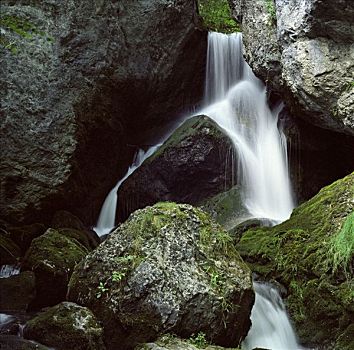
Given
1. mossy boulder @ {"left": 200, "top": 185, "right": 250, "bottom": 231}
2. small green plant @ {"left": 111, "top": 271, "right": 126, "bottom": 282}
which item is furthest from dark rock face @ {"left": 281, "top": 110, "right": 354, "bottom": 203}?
small green plant @ {"left": 111, "top": 271, "right": 126, "bottom": 282}

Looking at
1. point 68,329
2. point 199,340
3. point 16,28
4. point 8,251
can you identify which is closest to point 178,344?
point 199,340

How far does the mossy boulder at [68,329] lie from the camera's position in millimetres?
4418

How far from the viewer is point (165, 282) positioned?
15.6 feet

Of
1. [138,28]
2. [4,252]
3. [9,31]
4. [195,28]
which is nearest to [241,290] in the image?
[4,252]

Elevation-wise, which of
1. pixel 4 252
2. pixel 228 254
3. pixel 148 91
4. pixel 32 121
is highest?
pixel 148 91

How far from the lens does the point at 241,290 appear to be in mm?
4953

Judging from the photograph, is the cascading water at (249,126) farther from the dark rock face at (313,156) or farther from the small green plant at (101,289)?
the small green plant at (101,289)

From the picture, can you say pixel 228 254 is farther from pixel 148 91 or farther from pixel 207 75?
pixel 207 75

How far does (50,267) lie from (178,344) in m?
2.50

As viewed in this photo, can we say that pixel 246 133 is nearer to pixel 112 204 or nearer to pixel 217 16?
pixel 112 204

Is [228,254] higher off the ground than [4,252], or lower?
higher

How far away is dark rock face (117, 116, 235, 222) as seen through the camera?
36.0ft

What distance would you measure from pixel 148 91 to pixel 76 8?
2.70m

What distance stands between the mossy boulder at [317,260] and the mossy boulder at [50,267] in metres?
2.72
